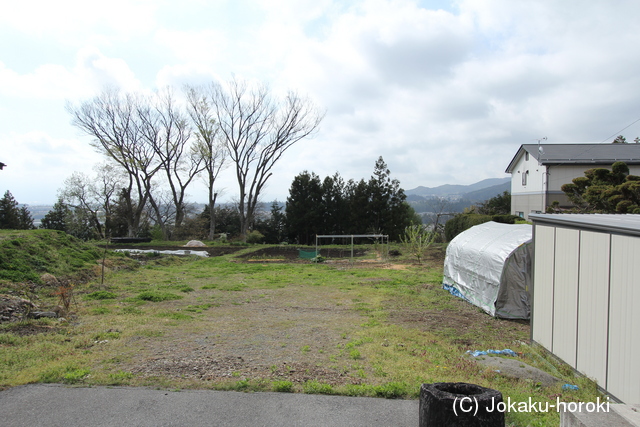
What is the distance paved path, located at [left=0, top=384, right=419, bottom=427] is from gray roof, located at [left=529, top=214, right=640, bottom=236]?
267 cm

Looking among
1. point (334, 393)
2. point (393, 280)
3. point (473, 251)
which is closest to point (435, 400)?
point (334, 393)

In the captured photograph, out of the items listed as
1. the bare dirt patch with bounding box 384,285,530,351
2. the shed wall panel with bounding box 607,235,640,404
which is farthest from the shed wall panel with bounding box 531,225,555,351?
the shed wall panel with bounding box 607,235,640,404

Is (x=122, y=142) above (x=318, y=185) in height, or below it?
above

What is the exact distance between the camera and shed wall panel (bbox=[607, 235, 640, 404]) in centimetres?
376

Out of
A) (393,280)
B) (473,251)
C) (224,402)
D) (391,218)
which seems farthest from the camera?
(391,218)

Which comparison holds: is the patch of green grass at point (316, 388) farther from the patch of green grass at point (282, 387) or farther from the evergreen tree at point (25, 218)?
the evergreen tree at point (25, 218)

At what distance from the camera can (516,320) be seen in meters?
7.93

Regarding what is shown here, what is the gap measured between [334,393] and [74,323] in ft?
16.3

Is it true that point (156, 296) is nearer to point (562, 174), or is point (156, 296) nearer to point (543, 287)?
point (543, 287)

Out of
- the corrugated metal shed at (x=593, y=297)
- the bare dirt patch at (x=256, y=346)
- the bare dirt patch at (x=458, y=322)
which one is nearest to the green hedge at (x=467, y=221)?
the bare dirt patch at (x=458, y=322)

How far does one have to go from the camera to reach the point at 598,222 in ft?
14.8

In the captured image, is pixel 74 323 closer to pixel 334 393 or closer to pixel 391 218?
pixel 334 393

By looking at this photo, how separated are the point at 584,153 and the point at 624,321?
23461 millimetres

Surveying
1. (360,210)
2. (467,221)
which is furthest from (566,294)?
(360,210)
